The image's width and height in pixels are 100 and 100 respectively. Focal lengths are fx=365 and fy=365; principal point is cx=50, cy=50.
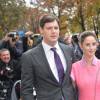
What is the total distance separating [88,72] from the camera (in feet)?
12.7

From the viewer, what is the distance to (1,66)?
7203mm

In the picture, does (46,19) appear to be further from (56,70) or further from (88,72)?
(88,72)

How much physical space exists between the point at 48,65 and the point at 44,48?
0.20 m

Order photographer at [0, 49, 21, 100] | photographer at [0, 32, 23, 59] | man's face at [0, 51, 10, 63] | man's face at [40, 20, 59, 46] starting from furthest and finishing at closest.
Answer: photographer at [0, 32, 23, 59] < man's face at [0, 51, 10, 63] < photographer at [0, 49, 21, 100] < man's face at [40, 20, 59, 46]

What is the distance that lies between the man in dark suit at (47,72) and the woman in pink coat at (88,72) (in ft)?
0.31

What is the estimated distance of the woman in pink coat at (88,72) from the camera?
150 inches

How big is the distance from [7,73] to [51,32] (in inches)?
135

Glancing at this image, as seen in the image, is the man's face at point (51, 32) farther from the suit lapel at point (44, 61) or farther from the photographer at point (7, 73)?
the photographer at point (7, 73)

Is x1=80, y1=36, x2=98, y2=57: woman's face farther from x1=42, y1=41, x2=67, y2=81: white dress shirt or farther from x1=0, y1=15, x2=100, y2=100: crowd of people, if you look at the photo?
x1=42, y1=41, x2=67, y2=81: white dress shirt

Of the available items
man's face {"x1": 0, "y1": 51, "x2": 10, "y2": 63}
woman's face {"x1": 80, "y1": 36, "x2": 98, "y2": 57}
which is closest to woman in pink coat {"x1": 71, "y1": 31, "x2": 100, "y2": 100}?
woman's face {"x1": 80, "y1": 36, "x2": 98, "y2": 57}

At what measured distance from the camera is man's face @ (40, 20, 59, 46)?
3.74 metres

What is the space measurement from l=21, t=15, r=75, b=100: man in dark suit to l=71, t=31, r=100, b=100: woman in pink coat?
95 millimetres

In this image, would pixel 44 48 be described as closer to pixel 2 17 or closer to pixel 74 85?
pixel 74 85

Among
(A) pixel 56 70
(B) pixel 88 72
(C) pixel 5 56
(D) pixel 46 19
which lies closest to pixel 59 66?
(A) pixel 56 70
